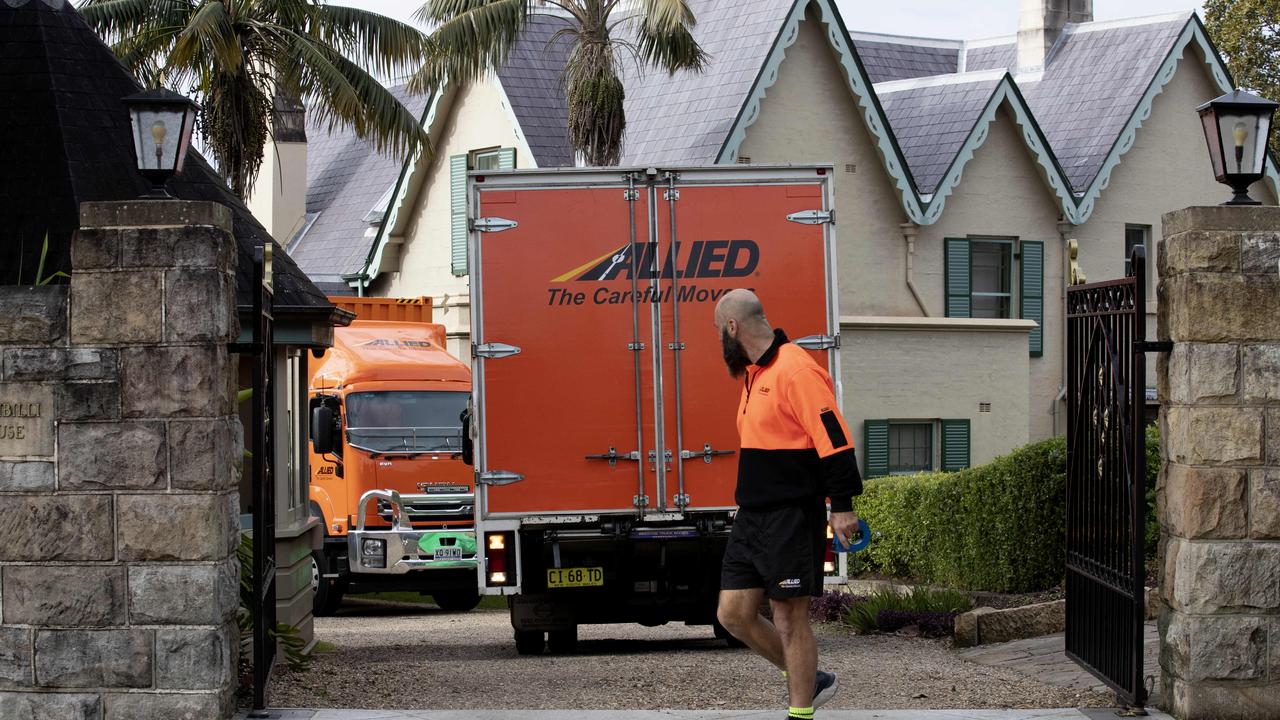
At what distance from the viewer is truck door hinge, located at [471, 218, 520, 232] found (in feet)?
38.0

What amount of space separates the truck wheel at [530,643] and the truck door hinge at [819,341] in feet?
10.4

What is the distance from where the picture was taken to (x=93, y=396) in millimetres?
8047

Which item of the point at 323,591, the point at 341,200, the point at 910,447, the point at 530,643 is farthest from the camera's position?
the point at 341,200

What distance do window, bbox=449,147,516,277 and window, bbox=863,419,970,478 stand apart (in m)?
7.57

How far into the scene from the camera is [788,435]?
25.0ft

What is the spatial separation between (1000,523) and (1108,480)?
644 cm

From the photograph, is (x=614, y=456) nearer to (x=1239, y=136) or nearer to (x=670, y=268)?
(x=670, y=268)

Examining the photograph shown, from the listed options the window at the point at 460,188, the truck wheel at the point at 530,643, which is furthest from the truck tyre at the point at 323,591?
the window at the point at 460,188

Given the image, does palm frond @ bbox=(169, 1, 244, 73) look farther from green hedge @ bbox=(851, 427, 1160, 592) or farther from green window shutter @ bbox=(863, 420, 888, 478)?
green window shutter @ bbox=(863, 420, 888, 478)

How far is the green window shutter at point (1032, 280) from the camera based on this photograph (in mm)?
26094

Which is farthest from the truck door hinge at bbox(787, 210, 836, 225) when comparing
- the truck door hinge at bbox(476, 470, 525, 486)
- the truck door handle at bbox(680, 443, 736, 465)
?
the truck door hinge at bbox(476, 470, 525, 486)

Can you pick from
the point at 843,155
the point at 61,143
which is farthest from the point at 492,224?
the point at 843,155

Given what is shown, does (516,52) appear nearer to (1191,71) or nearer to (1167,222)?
(1191,71)

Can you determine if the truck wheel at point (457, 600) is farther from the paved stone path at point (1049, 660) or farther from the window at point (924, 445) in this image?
the paved stone path at point (1049, 660)
